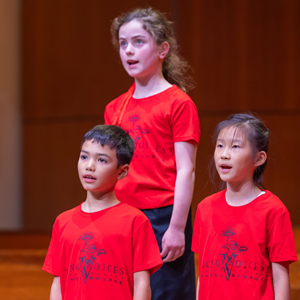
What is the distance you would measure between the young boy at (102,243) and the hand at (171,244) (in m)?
0.28

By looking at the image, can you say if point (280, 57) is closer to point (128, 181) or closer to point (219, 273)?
point (128, 181)

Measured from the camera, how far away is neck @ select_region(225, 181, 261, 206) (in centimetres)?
126

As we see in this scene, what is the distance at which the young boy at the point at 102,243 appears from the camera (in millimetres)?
1167

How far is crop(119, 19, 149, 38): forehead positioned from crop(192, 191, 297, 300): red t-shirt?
726 millimetres

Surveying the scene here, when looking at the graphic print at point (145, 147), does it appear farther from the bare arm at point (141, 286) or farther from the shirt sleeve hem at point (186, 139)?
the bare arm at point (141, 286)

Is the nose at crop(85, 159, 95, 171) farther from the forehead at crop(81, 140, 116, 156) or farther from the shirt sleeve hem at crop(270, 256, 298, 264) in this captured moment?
the shirt sleeve hem at crop(270, 256, 298, 264)

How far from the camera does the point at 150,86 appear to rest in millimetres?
1646

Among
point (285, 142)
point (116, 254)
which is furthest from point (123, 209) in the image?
point (285, 142)

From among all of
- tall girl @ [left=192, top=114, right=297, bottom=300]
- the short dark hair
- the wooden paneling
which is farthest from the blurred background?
the short dark hair

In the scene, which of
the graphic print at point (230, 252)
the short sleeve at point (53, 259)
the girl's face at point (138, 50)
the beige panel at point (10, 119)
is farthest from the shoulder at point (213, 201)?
the beige panel at point (10, 119)

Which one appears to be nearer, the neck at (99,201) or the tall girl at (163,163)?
the neck at (99,201)

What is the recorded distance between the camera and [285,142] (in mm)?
3207

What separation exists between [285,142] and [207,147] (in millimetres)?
555

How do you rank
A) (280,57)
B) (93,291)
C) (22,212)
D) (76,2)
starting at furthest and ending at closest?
(22,212) < (76,2) < (280,57) < (93,291)
